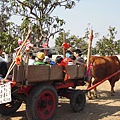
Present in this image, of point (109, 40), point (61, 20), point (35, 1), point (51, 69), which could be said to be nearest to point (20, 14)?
point (35, 1)

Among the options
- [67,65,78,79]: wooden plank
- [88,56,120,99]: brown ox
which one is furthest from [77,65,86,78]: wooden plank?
[88,56,120,99]: brown ox

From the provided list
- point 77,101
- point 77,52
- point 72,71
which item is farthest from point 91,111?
point 77,52

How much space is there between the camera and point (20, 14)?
8.28m

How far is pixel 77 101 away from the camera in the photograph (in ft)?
21.1

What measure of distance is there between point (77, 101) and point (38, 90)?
1600mm

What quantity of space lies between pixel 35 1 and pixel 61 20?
1.01 meters

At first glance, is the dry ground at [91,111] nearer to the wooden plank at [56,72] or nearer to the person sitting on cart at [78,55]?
the wooden plank at [56,72]

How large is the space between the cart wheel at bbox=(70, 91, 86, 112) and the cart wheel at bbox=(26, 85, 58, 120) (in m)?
0.78

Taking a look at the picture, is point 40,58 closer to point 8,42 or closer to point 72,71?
point 72,71

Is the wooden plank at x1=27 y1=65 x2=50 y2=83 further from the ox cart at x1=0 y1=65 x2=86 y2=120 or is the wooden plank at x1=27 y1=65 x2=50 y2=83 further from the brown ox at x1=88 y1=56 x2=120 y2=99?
the brown ox at x1=88 y1=56 x2=120 y2=99

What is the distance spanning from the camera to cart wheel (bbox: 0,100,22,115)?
599cm

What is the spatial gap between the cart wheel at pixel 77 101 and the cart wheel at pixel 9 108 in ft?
4.23

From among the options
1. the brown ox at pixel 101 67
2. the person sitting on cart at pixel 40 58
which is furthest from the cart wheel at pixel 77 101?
the brown ox at pixel 101 67

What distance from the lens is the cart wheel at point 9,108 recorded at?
5.99 metres
